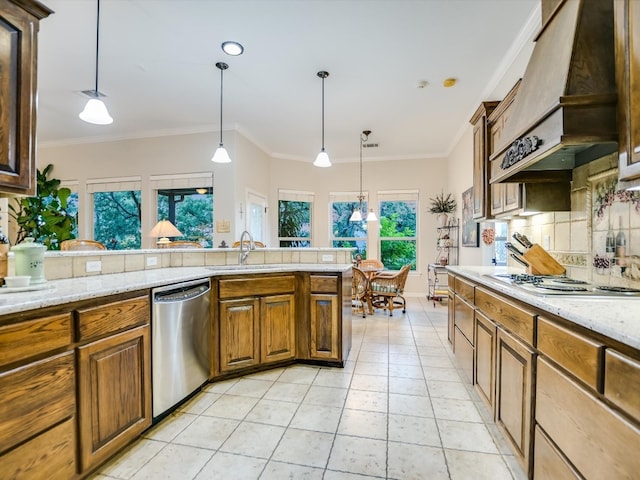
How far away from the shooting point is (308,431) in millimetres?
1896

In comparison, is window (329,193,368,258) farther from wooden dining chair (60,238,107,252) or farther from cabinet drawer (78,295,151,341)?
cabinet drawer (78,295,151,341)

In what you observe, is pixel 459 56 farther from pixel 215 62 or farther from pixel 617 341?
pixel 617 341

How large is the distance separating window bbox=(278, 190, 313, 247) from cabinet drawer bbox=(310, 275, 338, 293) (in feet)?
12.8

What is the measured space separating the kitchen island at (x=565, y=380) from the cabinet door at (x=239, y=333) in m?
1.76

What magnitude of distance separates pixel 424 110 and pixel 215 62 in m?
2.80

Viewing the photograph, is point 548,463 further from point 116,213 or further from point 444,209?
point 116,213

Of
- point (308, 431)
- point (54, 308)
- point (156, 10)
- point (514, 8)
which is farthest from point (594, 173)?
point (156, 10)

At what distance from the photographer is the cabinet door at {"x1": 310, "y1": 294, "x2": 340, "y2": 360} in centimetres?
278

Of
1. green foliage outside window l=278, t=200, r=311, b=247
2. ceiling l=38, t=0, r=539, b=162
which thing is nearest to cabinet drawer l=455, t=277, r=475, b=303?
ceiling l=38, t=0, r=539, b=162

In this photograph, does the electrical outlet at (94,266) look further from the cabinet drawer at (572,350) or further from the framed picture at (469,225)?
the framed picture at (469,225)

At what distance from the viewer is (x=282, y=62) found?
10.5ft

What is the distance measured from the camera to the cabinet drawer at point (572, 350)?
3.18ft

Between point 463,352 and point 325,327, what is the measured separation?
1174mm

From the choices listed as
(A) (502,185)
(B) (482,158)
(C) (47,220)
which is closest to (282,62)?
(B) (482,158)
